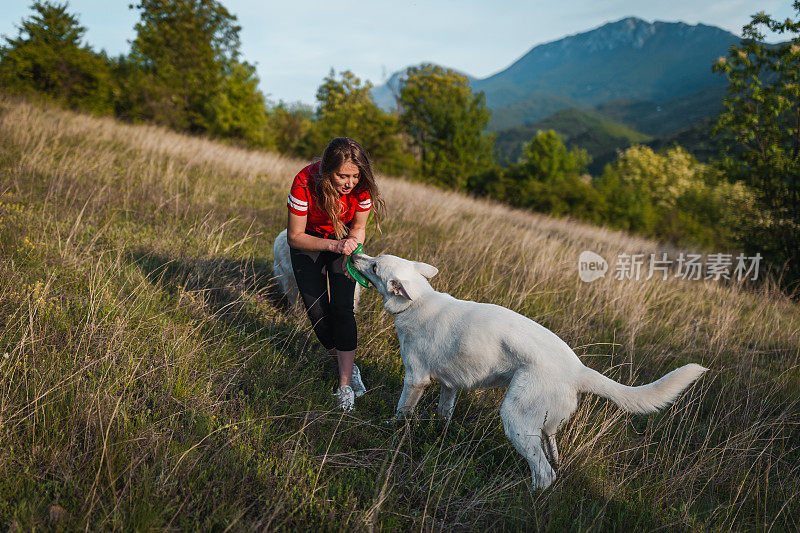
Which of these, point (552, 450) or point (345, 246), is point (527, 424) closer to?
point (552, 450)

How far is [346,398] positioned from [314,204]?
1.59 metres

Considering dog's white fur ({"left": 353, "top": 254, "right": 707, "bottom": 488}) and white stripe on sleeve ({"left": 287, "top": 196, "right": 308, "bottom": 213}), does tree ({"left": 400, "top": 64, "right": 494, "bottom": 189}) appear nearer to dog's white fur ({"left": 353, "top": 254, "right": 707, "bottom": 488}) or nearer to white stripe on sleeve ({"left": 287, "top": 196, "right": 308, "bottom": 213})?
white stripe on sleeve ({"left": 287, "top": 196, "right": 308, "bottom": 213})

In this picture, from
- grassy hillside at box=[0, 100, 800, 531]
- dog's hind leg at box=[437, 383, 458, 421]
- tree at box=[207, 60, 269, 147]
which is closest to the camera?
grassy hillside at box=[0, 100, 800, 531]

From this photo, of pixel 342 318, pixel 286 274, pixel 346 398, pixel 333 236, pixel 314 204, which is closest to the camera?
pixel 346 398

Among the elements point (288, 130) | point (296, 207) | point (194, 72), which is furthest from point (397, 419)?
point (288, 130)

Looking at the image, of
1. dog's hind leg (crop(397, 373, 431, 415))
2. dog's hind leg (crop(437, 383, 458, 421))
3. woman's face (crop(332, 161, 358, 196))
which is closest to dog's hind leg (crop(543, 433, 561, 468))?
dog's hind leg (crop(437, 383, 458, 421))

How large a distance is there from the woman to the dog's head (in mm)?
275

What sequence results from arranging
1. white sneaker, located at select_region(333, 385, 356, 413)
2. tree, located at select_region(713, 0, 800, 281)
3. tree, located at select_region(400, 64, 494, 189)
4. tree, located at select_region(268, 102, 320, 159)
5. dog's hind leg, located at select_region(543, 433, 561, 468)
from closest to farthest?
dog's hind leg, located at select_region(543, 433, 561, 468)
white sneaker, located at select_region(333, 385, 356, 413)
tree, located at select_region(713, 0, 800, 281)
tree, located at select_region(268, 102, 320, 159)
tree, located at select_region(400, 64, 494, 189)

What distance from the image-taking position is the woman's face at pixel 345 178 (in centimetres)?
308

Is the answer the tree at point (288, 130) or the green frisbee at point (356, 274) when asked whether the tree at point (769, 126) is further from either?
the tree at point (288, 130)

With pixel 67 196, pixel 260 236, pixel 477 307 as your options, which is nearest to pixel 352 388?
pixel 477 307

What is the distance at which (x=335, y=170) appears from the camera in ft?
10.1

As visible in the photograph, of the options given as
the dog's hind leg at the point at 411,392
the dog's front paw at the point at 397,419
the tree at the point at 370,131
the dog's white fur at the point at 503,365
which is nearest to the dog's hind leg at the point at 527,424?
the dog's white fur at the point at 503,365

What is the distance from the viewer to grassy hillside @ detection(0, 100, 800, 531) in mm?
1985
